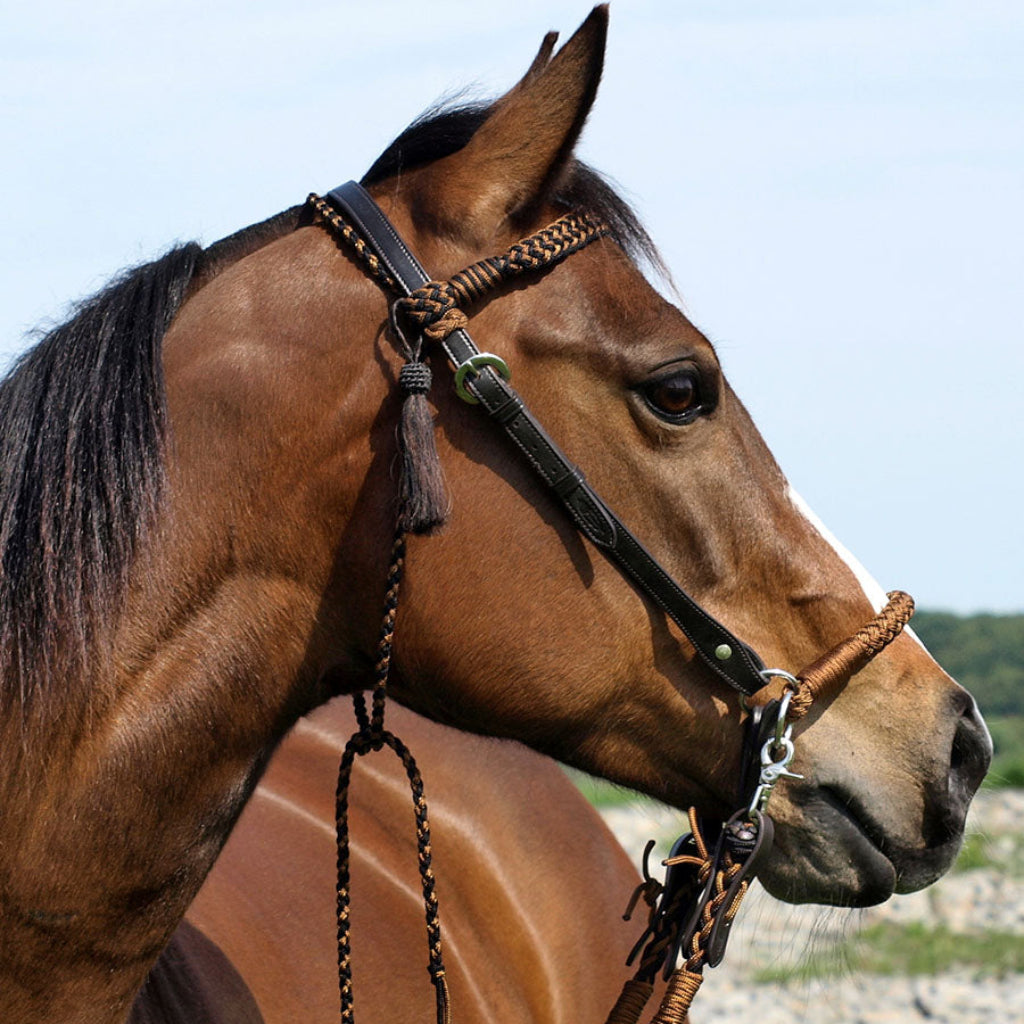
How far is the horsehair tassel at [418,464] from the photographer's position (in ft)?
6.15

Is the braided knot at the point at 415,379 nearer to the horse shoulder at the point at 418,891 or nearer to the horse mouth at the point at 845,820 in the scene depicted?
the horse mouth at the point at 845,820

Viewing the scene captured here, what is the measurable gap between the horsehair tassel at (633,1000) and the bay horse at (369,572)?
286mm

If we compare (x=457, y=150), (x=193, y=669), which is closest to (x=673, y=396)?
(x=457, y=150)

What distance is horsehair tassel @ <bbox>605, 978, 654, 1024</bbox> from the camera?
2234 mm

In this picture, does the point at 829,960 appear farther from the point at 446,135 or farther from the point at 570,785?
the point at 446,135

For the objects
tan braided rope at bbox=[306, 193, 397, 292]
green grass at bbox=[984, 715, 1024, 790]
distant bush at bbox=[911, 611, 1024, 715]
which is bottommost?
distant bush at bbox=[911, 611, 1024, 715]

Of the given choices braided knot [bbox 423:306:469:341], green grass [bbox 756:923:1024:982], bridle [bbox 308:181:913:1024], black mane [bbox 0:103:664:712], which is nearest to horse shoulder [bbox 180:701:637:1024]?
bridle [bbox 308:181:913:1024]

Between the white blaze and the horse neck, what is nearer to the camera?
the horse neck

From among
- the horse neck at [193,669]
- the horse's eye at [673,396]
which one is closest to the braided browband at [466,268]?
the horse neck at [193,669]

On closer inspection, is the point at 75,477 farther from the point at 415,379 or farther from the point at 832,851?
the point at 832,851

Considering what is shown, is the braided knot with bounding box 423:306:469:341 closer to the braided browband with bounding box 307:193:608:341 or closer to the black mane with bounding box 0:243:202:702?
the braided browband with bounding box 307:193:608:341

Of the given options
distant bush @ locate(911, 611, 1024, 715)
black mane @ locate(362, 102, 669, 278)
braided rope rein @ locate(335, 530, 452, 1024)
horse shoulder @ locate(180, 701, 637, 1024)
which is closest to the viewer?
braided rope rein @ locate(335, 530, 452, 1024)

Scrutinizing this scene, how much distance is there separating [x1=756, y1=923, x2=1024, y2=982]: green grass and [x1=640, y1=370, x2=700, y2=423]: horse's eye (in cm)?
509

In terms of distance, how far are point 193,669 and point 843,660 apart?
97cm
